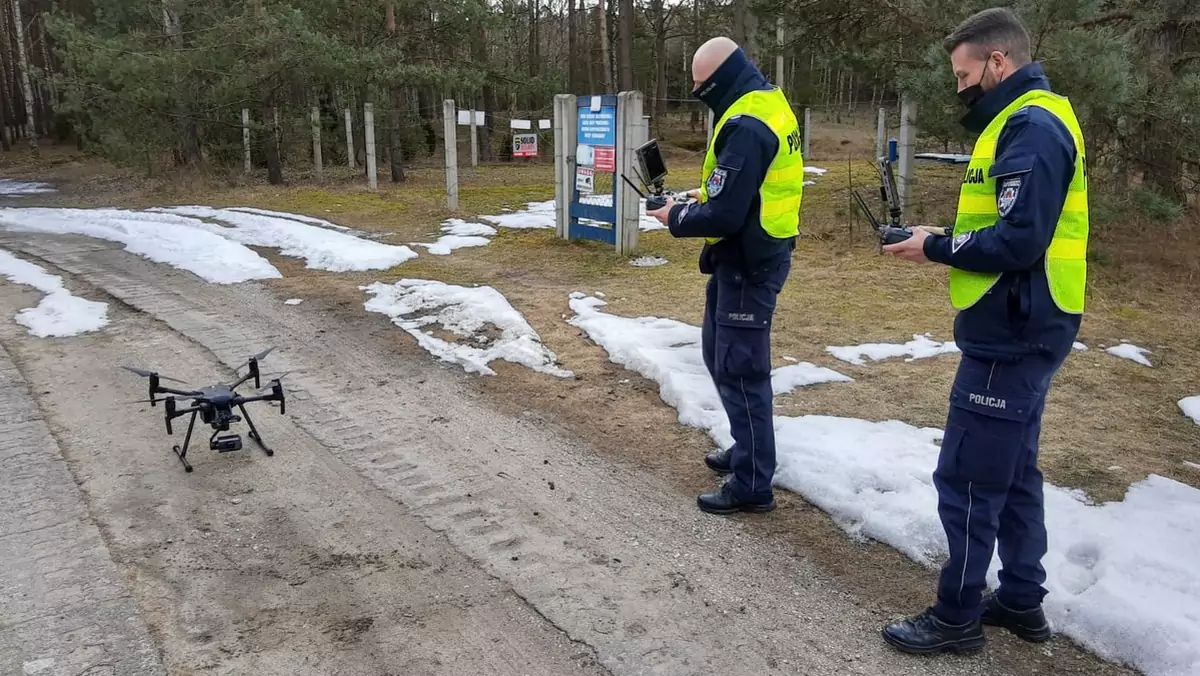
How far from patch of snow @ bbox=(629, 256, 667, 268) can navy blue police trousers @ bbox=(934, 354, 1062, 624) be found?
7.08 meters

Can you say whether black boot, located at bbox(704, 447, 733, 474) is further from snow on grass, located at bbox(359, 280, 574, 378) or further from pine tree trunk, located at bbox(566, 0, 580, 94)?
pine tree trunk, located at bbox(566, 0, 580, 94)

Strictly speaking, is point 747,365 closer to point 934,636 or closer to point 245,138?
point 934,636

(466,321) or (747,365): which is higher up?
(747,365)

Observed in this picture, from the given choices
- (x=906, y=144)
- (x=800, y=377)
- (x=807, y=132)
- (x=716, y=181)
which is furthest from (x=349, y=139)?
(x=716, y=181)

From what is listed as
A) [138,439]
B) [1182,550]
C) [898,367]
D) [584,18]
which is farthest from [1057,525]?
[584,18]

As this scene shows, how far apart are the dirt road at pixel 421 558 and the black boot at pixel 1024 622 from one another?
65mm

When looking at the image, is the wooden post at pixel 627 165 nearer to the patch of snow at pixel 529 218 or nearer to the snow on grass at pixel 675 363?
the patch of snow at pixel 529 218

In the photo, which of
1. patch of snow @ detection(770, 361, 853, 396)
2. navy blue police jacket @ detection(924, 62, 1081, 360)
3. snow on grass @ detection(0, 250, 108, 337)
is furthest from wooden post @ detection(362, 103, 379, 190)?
navy blue police jacket @ detection(924, 62, 1081, 360)

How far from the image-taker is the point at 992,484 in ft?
8.70

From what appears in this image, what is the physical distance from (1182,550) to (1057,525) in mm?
437

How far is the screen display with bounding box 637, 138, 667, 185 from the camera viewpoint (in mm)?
4188

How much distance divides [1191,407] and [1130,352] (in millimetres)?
1235

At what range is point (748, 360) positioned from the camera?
3.66 m

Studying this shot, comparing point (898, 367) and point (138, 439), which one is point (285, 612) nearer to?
point (138, 439)
